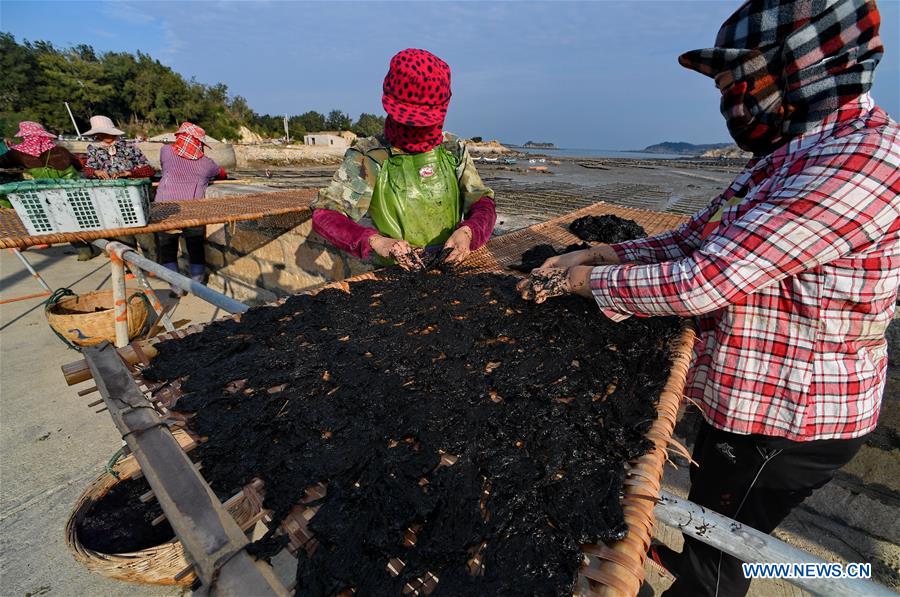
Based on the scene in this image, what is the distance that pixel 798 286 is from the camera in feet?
3.43

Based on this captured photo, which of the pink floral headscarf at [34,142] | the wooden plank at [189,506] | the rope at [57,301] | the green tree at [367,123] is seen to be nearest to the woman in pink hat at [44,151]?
the pink floral headscarf at [34,142]

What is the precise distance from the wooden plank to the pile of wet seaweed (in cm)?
7

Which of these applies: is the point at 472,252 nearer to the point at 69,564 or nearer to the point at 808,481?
the point at 808,481

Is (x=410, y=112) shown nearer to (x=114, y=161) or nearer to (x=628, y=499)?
(x=628, y=499)

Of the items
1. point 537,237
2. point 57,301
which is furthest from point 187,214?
point 537,237

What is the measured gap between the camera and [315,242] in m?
4.23

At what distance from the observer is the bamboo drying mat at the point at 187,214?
100.0 inches

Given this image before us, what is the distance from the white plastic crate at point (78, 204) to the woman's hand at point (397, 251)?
2.28 m

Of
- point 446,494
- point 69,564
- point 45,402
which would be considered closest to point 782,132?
point 446,494

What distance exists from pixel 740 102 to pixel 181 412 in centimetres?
183

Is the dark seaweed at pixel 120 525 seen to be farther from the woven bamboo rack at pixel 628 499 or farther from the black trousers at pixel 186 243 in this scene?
the black trousers at pixel 186 243

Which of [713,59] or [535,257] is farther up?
[713,59]

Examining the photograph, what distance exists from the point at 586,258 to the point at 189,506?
155 cm

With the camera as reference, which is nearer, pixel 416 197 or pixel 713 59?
pixel 713 59
